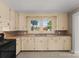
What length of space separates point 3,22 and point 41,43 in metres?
3.05

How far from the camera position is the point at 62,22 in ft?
28.1

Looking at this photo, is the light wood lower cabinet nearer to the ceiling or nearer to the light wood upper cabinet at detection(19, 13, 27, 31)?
the light wood upper cabinet at detection(19, 13, 27, 31)

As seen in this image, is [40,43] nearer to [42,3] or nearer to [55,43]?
[55,43]

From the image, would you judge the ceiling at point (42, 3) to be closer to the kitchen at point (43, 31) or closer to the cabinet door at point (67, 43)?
the kitchen at point (43, 31)

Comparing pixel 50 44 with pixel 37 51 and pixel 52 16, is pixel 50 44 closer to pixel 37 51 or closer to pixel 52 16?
pixel 37 51

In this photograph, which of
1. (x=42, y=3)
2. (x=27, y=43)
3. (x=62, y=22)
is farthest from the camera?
(x=62, y=22)

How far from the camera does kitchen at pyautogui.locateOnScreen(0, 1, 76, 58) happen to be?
7953 mm

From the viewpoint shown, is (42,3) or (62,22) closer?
(42,3)

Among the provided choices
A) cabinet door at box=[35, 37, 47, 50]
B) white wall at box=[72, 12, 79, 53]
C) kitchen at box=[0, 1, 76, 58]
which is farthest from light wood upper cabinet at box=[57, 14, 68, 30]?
Result: cabinet door at box=[35, 37, 47, 50]

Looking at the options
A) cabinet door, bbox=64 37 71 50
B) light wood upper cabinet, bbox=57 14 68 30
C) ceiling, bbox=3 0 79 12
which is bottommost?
cabinet door, bbox=64 37 71 50

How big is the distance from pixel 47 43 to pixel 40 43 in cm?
36

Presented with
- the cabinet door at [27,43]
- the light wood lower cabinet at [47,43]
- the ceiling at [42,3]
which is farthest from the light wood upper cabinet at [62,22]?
the ceiling at [42,3]

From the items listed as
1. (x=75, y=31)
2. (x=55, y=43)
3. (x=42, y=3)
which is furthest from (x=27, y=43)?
(x=42, y=3)

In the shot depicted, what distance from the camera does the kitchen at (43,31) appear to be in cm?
795
